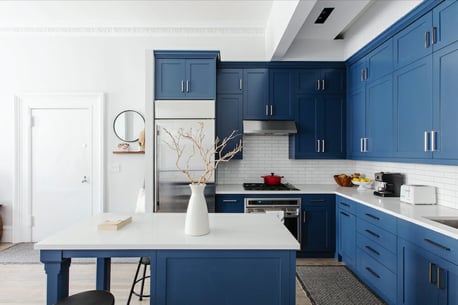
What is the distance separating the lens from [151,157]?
351 cm

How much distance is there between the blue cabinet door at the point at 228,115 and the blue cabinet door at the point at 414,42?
1946 millimetres

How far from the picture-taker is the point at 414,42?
2.57 m

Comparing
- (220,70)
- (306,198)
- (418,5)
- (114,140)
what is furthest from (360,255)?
(114,140)

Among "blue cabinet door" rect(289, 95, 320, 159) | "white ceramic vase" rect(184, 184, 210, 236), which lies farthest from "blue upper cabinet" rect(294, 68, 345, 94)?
"white ceramic vase" rect(184, 184, 210, 236)

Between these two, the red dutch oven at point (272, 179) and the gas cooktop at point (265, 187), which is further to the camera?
the red dutch oven at point (272, 179)

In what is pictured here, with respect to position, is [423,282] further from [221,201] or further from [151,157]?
[151,157]

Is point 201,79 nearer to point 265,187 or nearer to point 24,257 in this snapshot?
point 265,187

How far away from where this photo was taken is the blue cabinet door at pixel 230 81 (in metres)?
3.98

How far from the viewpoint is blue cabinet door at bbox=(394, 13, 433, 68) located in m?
2.40

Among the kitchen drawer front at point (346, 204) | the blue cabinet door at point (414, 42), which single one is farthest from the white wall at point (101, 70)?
the kitchen drawer front at point (346, 204)

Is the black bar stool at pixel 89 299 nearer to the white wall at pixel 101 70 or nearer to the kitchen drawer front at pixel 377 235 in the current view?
the kitchen drawer front at pixel 377 235

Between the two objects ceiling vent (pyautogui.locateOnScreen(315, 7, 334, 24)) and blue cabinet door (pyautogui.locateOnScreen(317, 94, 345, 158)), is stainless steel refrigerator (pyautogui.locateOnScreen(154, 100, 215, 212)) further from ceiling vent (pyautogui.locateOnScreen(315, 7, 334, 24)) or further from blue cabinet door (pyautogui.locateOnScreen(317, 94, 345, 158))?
ceiling vent (pyautogui.locateOnScreen(315, 7, 334, 24))

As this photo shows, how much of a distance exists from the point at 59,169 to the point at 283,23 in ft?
12.4

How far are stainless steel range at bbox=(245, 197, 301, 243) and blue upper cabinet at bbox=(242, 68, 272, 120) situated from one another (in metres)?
1.17
